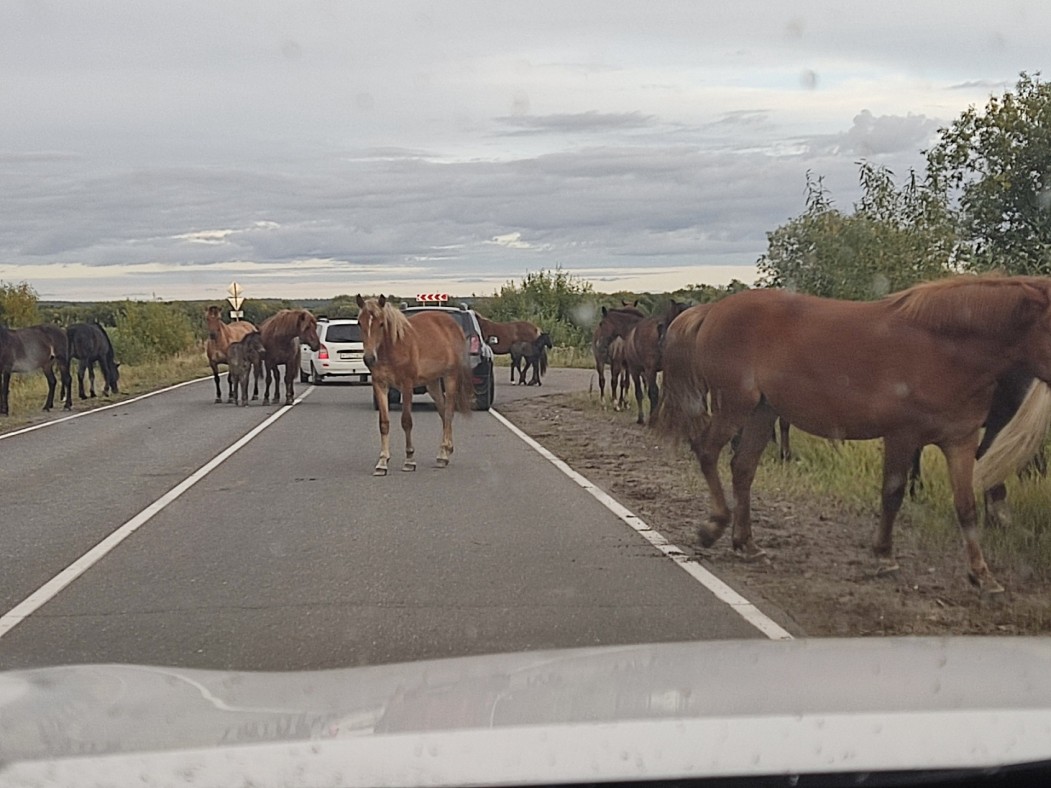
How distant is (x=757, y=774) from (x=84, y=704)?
1.62 m

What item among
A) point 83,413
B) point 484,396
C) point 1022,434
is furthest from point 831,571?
point 83,413

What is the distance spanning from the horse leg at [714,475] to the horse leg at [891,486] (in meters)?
1.17

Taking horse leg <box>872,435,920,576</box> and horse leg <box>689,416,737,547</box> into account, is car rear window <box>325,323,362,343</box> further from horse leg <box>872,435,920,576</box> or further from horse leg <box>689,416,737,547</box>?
horse leg <box>872,435,920,576</box>

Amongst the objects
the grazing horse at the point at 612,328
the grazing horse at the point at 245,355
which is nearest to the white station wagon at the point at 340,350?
the grazing horse at the point at 245,355

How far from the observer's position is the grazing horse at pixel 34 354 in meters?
25.0

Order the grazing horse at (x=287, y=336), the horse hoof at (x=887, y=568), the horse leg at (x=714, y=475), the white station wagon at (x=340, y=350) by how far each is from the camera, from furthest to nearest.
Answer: the white station wagon at (x=340, y=350)
the grazing horse at (x=287, y=336)
the horse leg at (x=714, y=475)
the horse hoof at (x=887, y=568)

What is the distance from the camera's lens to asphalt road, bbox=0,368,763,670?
7.08 m

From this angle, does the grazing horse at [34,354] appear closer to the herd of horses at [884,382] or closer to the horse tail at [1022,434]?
the herd of horses at [884,382]

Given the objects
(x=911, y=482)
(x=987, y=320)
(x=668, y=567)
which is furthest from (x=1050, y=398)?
(x=911, y=482)

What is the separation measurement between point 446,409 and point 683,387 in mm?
6547

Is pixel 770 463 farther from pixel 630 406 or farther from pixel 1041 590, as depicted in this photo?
pixel 630 406

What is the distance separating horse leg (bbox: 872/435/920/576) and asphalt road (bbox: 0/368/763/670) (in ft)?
4.30

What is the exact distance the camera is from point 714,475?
9.73 metres

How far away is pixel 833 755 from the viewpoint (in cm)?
248
